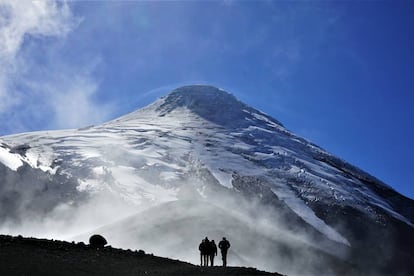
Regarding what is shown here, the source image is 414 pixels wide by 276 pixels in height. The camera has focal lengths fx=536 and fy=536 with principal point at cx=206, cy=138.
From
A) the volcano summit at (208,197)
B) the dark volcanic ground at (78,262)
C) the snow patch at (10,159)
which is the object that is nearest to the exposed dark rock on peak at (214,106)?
the volcano summit at (208,197)

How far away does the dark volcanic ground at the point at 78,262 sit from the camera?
771 inches

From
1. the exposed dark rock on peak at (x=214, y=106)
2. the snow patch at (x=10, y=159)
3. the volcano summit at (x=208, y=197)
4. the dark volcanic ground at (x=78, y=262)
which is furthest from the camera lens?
the exposed dark rock on peak at (x=214, y=106)

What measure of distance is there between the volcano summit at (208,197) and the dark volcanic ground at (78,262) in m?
31.4

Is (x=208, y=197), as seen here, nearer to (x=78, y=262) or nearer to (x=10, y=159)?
(x=10, y=159)

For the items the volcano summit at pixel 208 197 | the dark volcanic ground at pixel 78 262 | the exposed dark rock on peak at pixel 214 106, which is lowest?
the dark volcanic ground at pixel 78 262

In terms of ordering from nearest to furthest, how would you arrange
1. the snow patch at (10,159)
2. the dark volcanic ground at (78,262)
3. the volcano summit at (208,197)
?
the dark volcanic ground at (78,262)
the volcano summit at (208,197)
the snow patch at (10,159)

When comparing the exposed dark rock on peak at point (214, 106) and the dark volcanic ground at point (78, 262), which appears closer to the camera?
the dark volcanic ground at point (78, 262)

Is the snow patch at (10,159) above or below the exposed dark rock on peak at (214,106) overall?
below

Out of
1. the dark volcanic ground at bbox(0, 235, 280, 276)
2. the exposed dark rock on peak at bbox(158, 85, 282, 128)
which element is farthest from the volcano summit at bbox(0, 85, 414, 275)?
the dark volcanic ground at bbox(0, 235, 280, 276)

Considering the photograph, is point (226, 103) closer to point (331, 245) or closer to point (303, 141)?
point (303, 141)

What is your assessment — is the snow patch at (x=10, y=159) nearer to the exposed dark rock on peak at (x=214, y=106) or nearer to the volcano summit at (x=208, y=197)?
the volcano summit at (x=208, y=197)

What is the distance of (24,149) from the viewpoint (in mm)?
108625

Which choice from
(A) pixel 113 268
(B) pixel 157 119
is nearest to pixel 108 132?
(B) pixel 157 119

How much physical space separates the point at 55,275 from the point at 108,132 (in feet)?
383
